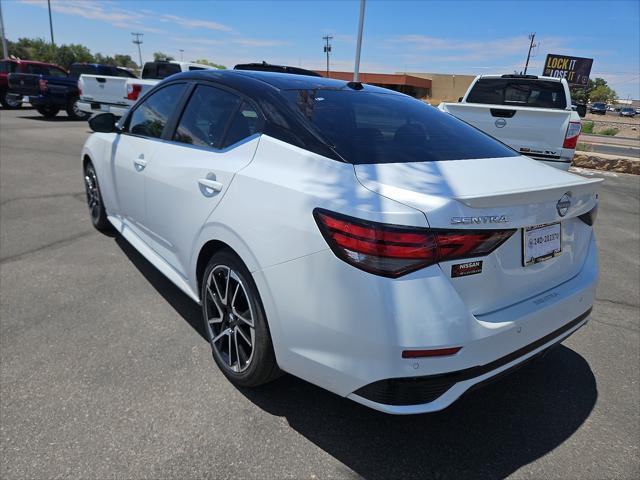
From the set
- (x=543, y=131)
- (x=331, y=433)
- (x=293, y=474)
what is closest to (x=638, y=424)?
(x=331, y=433)

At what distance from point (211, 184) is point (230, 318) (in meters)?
0.76

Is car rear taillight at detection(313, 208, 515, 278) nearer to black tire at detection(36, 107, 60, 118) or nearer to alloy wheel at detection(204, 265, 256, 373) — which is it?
alloy wheel at detection(204, 265, 256, 373)

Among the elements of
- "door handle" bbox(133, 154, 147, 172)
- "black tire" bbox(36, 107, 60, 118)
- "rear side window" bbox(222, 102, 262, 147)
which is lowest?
"black tire" bbox(36, 107, 60, 118)

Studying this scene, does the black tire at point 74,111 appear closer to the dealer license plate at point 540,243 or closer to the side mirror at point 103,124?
the side mirror at point 103,124

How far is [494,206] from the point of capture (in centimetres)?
186

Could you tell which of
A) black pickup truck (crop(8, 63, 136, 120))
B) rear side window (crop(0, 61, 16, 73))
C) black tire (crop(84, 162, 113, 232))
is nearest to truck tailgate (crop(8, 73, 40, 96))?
black pickup truck (crop(8, 63, 136, 120))

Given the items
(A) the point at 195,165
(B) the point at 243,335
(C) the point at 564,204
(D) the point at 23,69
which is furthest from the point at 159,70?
(C) the point at 564,204

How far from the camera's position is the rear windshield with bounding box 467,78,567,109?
7805mm

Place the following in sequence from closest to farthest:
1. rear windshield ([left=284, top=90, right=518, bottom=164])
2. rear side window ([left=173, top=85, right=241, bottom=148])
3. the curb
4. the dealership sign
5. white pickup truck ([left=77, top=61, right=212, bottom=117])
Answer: rear windshield ([left=284, top=90, right=518, bottom=164]) < rear side window ([left=173, top=85, right=241, bottom=148]) < the curb < white pickup truck ([left=77, top=61, right=212, bottom=117]) < the dealership sign

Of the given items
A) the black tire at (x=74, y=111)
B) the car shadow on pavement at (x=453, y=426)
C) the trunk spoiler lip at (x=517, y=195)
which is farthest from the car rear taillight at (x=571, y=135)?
the black tire at (x=74, y=111)

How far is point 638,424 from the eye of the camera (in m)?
2.47

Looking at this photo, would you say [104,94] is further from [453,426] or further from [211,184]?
[453,426]

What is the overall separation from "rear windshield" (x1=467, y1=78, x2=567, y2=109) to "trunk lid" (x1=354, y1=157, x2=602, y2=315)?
632 centimetres

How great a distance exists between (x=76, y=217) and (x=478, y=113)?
Result: 18.7 feet
